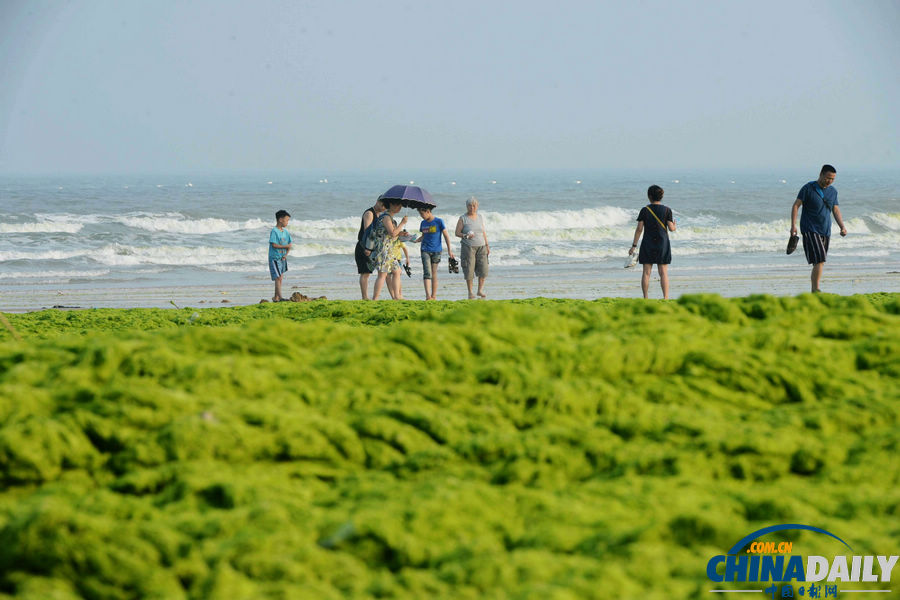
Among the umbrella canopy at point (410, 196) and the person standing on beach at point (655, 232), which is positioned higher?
the umbrella canopy at point (410, 196)

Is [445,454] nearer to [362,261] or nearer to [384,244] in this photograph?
[384,244]

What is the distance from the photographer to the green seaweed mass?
2742mm

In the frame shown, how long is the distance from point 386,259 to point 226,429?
9085 mm

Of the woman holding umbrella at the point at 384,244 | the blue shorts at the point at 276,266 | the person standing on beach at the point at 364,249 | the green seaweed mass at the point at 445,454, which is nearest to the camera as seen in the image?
the green seaweed mass at the point at 445,454

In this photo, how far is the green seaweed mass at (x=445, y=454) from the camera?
9.00 feet

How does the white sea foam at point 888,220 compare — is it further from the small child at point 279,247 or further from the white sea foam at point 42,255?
the white sea foam at point 42,255

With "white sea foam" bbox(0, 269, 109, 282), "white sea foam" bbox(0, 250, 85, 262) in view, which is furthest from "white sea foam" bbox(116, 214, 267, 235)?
"white sea foam" bbox(0, 269, 109, 282)

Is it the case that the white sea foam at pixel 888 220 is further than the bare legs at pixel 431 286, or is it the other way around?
the white sea foam at pixel 888 220

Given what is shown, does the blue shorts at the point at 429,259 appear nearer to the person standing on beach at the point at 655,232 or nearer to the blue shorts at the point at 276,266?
the blue shorts at the point at 276,266

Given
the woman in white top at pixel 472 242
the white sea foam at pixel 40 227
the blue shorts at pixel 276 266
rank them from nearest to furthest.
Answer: the woman in white top at pixel 472 242
the blue shorts at pixel 276 266
the white sea foam at pixel 40 227

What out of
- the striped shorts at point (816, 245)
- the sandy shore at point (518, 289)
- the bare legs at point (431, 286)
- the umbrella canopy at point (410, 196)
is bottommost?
the sandy shore at point (518, 289)

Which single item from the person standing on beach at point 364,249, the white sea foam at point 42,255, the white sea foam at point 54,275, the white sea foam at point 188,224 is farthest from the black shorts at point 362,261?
the white sea foam at point 188,224

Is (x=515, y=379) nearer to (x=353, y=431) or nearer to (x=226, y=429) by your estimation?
(x=353, y=431)

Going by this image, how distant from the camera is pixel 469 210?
13.0m
